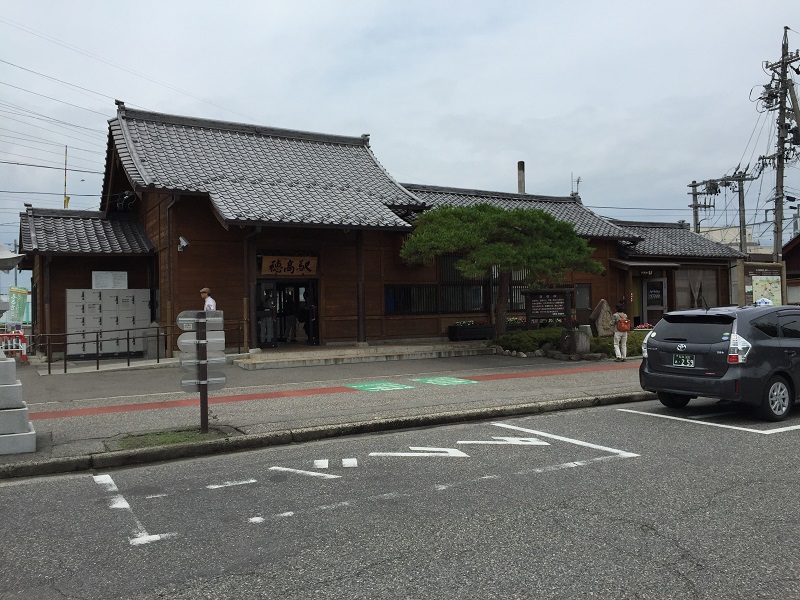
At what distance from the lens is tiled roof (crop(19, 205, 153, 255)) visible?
59.3 feet

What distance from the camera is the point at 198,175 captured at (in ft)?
57.9

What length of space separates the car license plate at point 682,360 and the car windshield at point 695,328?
0.22 meters

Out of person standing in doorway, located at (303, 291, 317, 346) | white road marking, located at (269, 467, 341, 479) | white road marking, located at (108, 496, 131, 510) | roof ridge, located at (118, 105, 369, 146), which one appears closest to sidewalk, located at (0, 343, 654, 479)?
white road marking, located at (269, 467, 341, 479)

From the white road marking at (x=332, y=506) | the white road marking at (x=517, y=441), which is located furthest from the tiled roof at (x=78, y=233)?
the white road marking at (x=332, y=506)

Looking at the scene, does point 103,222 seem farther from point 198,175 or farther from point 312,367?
point 312,367

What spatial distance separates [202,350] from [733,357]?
6714mm

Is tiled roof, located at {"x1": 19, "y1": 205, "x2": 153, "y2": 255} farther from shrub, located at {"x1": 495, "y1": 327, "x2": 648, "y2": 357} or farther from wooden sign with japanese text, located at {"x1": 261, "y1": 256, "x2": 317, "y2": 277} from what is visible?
shrub, located at {"x1": 495, "y1": 327, "x2": 648, "y2": 357}

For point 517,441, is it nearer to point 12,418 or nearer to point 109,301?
point 12,418

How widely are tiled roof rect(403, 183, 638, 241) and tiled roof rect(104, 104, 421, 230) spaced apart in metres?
2.26

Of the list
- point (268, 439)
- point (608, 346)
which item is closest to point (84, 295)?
point (268, 439)

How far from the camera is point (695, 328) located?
30.2ft

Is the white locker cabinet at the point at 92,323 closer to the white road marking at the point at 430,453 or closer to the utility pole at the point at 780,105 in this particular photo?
the white road marking at the point at 430,453

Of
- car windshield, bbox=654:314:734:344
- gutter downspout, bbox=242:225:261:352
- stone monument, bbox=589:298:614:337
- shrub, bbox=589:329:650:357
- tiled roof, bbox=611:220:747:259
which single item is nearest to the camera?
car windshield, bbox=654:314:734:344

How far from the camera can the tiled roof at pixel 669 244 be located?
26.2 metres
